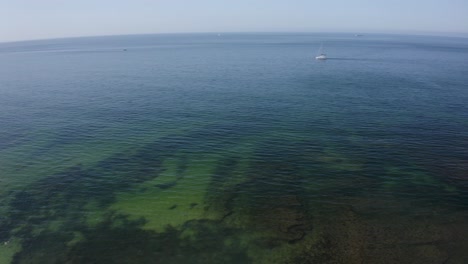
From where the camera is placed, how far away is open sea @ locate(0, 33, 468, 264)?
32750 millimetres

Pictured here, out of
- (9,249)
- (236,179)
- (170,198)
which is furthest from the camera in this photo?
(236,179)

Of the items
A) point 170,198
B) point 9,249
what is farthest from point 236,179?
point 9,249

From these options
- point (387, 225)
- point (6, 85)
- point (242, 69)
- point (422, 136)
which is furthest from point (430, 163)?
point (6, 85)

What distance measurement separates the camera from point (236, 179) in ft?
153

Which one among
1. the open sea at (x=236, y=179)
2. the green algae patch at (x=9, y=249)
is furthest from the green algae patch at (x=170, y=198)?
the green algae patch at (x=9, y=249)

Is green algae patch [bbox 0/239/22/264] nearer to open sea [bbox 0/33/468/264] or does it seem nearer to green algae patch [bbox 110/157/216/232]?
open sea [bbox 0/33/468/264]

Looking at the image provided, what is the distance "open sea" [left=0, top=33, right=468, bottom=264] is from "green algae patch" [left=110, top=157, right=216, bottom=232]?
25 cm

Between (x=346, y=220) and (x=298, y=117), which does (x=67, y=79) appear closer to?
(x=298, y=117)

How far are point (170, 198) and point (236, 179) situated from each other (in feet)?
32.2

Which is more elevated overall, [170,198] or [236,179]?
[236,179]

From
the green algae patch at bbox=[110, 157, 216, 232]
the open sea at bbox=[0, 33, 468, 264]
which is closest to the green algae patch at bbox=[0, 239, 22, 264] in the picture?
the open sea at bbox=[0, 33, 468, 264]

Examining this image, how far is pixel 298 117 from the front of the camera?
74625mm

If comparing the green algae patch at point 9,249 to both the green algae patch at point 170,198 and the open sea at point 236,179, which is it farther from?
the green algae patch at point 170,198

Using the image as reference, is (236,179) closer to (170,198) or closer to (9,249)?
(170,198)
